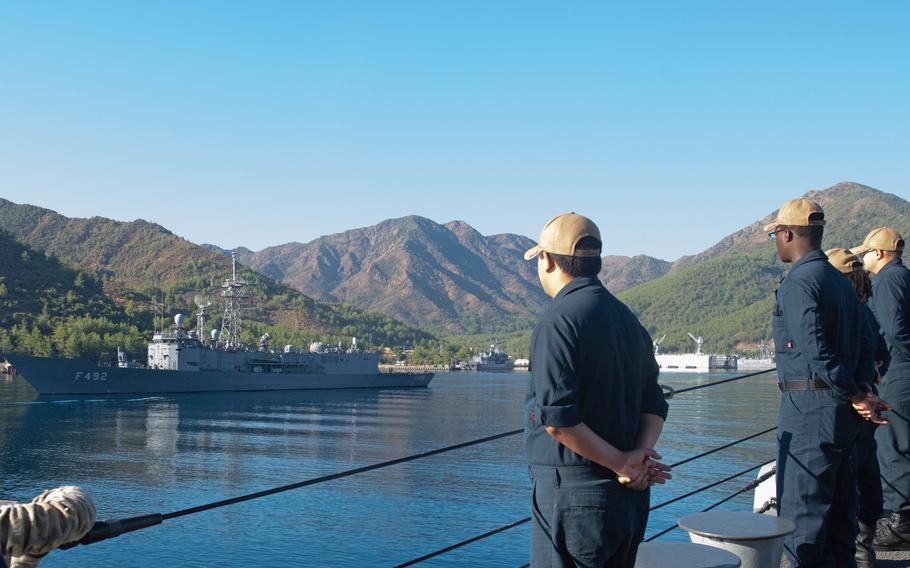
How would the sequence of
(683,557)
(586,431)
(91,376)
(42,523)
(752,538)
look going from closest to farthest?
1. (42,523)
2. (586,431)
3. (683,557)
4. (752,538)
5. (91,376)

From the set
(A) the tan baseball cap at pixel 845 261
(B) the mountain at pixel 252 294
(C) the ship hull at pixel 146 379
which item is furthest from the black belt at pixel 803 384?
(B) the mountain at pixel 252 294

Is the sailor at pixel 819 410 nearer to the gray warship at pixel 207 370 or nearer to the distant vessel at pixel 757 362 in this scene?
the gray warship at pixel 207 370

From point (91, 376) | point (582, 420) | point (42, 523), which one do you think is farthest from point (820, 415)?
point (91, 376)

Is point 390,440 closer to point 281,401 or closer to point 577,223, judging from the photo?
point 281,401

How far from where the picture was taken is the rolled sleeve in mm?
2555

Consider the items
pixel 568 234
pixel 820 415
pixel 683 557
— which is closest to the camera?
pixel 568 234

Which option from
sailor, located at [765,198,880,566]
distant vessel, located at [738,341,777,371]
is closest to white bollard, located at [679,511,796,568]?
sailor, located at [765,198,880,566]

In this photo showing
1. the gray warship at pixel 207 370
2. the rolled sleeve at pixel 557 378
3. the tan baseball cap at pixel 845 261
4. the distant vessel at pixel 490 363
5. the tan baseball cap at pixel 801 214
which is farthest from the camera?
the distant vessel at pixel 490 363

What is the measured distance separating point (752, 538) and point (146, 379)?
63.6m

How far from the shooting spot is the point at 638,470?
263cm

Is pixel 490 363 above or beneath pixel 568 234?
beneath

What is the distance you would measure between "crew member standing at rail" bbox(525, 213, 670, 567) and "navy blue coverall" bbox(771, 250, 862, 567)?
1.54 metres

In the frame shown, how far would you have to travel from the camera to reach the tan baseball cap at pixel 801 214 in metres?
4.20

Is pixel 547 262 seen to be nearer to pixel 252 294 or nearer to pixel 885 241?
pixel 885 241
